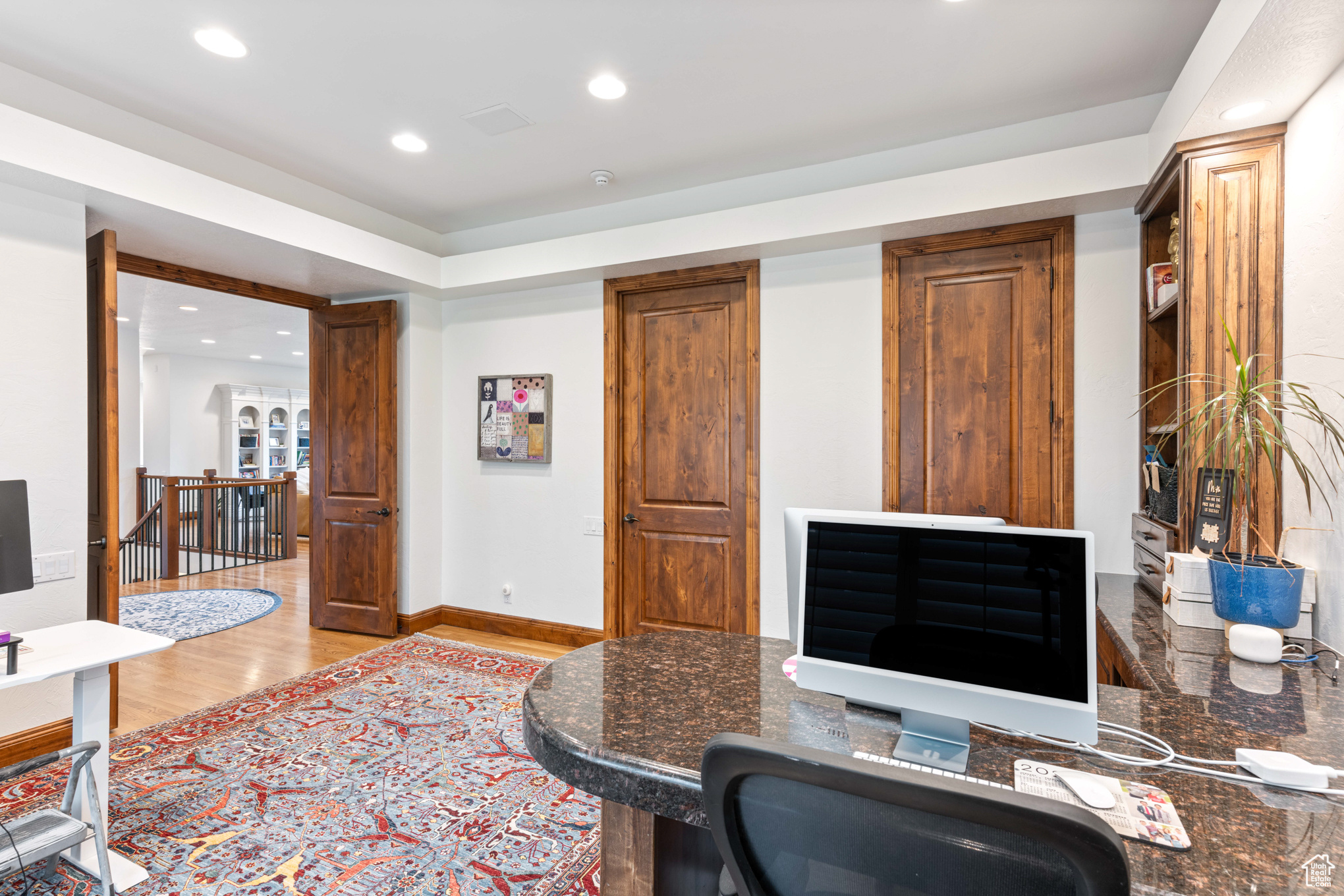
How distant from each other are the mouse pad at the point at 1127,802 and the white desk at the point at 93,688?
87.6 inches

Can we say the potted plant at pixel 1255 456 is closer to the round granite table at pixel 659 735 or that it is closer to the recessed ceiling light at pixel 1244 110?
the recessed ceiling light at pixel 1244 110

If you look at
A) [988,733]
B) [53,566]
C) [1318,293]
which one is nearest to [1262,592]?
[1318,293]

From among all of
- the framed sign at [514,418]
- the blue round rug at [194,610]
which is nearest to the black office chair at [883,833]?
the framed sign at [514,418]

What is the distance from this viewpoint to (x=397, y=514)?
14.5 feet

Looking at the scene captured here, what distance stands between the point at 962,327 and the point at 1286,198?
1.27 m

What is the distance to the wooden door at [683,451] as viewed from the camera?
12.2 ft

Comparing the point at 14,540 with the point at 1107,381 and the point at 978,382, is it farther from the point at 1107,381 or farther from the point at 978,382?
the point at 1107,381

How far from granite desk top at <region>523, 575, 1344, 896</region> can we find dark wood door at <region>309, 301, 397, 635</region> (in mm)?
3212

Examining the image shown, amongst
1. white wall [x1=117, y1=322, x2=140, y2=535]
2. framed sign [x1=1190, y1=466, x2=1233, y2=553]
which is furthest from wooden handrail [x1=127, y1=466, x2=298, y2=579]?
framed sign [x1=1190, y1=466, x2=1233, y2=553]

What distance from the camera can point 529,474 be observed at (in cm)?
435

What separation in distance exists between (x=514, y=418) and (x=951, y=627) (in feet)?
12.1

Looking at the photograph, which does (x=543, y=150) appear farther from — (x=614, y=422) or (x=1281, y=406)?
(x=1281, y=406)

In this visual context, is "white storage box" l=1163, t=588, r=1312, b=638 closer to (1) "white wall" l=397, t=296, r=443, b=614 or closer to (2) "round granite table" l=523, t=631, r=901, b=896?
(2) "round granite table" l=523, t=631, r=901, b=896

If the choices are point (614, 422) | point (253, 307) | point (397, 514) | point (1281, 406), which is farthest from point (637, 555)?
point (253, 307)
